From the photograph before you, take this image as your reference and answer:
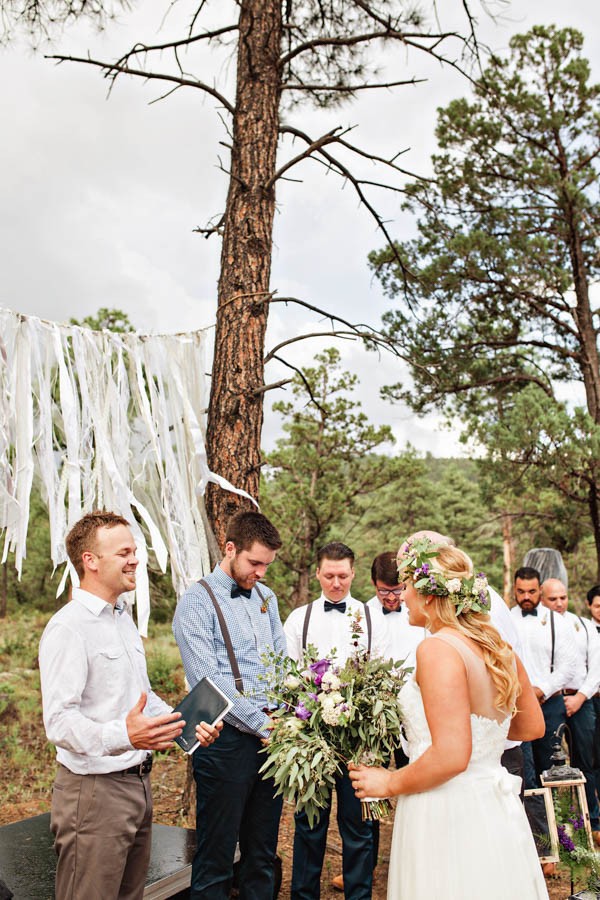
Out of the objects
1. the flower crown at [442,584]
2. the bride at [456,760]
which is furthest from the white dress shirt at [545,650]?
the flower crown at [442,584]

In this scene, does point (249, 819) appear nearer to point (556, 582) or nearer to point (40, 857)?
point (40, 857)

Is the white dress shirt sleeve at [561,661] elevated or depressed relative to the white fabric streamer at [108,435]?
depressed

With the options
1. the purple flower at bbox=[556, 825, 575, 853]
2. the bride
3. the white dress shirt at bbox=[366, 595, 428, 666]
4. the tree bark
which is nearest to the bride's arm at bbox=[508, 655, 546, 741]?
the bride

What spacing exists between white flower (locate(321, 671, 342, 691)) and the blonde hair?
496 millimetres

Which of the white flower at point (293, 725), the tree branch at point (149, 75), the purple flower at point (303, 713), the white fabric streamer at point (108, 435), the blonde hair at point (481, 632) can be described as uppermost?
the tree branch at point (149, 75)

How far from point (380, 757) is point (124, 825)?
2.91ft

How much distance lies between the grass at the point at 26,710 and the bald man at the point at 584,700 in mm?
A: 3989

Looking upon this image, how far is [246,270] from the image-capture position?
4.62 meters

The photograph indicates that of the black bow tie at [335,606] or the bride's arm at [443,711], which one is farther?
the black bow tie at [335,606]

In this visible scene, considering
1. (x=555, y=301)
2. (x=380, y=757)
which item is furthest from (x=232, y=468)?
(x=555, y=301)

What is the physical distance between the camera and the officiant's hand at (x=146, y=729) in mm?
2316

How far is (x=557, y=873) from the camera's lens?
15.0ft

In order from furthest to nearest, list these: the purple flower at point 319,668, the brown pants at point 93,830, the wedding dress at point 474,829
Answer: the purple flower at point 319,668
the brown pants at point 93,830
the wedding dress at point 474,829

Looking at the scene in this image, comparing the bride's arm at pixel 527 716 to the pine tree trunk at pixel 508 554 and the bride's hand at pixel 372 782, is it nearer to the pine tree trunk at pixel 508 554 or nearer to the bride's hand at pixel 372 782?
the bride's hand at pixel 372 782
